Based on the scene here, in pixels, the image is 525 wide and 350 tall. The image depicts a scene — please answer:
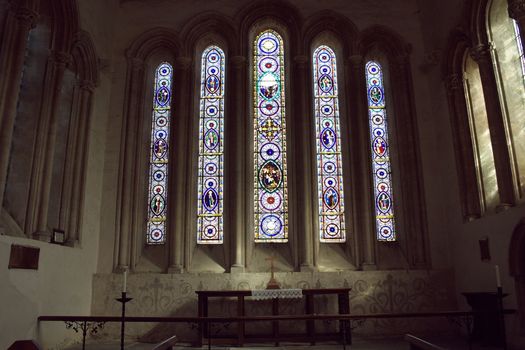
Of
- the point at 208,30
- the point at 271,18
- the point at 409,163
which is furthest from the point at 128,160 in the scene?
the point at 409,163

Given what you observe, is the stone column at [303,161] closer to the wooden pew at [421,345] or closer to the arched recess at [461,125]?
the arched recess at [461,125]

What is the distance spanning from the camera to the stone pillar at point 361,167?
33.5ft

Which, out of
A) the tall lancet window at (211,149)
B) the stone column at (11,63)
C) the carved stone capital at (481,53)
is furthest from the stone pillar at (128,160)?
the carved stone capital at (481,53)

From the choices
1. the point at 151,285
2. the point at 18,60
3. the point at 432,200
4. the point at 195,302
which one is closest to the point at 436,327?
the point at 432,200

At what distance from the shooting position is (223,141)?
11.0 m

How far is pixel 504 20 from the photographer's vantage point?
878 centimetres

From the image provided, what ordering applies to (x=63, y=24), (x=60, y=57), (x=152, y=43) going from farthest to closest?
(x=152, y=43) < (x=63, y=24) < (x=60, y=57)

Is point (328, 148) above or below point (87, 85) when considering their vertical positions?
below

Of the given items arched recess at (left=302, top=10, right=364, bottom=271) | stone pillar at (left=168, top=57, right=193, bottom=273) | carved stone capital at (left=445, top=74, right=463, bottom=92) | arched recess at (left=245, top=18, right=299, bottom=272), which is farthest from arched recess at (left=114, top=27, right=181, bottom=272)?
carved stone capital at (left=445, top=74, right=463, bottom=92)

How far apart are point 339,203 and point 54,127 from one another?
584cm

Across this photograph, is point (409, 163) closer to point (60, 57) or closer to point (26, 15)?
point (60, 57)

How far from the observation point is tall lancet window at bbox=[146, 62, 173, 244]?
10.7 meters

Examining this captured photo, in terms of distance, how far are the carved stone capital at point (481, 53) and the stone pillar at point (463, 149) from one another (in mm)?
1135

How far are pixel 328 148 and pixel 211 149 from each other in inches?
102
